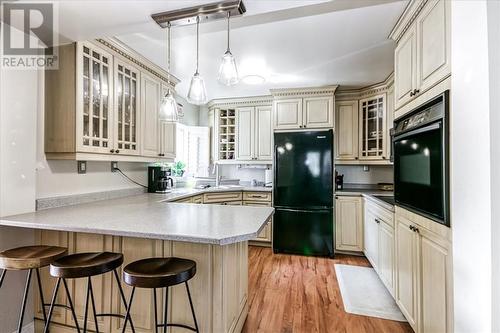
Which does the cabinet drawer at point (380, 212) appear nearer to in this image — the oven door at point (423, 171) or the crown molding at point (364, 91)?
the oven door at point (423, 171)

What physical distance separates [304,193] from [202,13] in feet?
8.62

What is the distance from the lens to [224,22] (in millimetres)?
1938

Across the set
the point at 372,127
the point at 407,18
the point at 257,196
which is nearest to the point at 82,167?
the point at 257,196

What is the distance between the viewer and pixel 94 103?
207 centimetres

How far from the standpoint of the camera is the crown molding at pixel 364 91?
3337mm

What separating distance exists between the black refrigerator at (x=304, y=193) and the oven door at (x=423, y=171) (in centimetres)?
138

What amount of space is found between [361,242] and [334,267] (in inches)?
24.6

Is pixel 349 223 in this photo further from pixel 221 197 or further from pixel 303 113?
pixel 221 197

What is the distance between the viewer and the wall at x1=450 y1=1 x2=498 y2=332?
1036mm

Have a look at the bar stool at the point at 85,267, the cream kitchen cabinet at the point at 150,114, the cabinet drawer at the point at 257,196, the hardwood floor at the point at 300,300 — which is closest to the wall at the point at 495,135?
the hardwood floor at the point at 300,300

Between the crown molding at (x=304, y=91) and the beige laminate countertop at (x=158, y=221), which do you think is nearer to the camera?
the beige laminate countertop at (x=158, y=221)

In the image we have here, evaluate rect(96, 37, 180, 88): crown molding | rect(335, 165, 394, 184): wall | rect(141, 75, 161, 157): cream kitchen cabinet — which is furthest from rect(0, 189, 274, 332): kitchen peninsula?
rect(335, 165, 394, 184): wall

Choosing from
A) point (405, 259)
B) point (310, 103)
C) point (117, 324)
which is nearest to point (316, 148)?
point (310, 103)

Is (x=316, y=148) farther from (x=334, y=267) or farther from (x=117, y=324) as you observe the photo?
(x=117, y=324)
